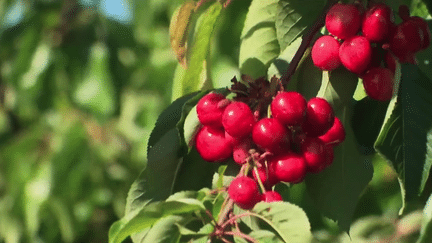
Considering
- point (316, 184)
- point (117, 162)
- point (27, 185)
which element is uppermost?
point (316, 184)

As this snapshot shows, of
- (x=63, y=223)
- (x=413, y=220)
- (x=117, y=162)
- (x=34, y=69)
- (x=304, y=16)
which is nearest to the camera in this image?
(x=304, y=16)

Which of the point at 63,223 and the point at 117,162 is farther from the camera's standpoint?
the point at 117,162

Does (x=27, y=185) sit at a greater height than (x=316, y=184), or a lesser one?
lesser

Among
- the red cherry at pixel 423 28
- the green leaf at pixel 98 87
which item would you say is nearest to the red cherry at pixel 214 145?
the red cherry at pixel 423 28

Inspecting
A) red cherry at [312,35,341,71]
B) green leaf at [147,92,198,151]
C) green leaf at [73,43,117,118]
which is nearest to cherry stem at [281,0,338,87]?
red cherry at [312,35,341,71]

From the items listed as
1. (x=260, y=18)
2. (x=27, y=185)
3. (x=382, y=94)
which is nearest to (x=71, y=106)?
(x=27, y=185)

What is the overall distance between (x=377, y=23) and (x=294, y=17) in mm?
146

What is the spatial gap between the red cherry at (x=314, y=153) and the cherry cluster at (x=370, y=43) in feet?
0.25

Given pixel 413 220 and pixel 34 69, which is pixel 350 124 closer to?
pixel 413 220

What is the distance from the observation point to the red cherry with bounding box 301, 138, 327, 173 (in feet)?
2.17

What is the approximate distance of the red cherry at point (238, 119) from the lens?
0.65 m

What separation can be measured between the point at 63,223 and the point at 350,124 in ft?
6.96

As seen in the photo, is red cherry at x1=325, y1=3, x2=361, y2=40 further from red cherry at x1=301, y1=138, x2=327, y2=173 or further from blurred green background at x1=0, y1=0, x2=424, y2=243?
blurred green background at x1=0, y1=0, x2=424, y2=243

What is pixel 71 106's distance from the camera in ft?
10.1
